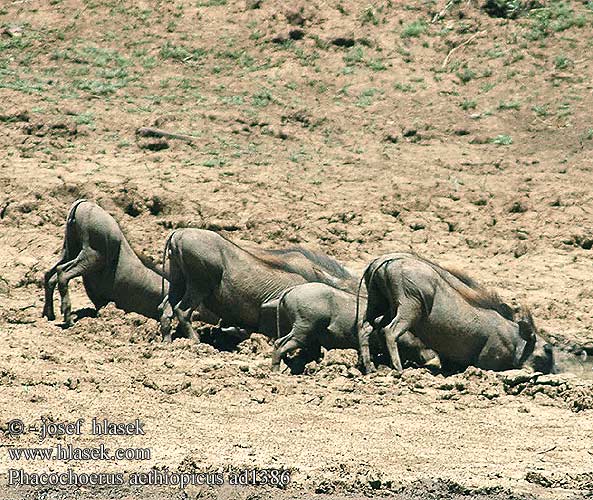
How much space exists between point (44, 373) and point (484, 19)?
12.0 meters

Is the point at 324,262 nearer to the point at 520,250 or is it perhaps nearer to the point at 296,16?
the point at 520,250

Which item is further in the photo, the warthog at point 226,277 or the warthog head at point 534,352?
the warthog at point 226,277

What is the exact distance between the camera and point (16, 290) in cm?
1425

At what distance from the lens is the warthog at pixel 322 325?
11656 mm

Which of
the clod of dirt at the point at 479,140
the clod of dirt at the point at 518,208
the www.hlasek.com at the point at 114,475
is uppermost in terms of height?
the www.hlasek.com at the point at 114,475

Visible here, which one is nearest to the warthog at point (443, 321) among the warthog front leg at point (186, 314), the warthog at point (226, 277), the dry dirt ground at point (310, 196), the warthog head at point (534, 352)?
the warthog head at point (534, 352)

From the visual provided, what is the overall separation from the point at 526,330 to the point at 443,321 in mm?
665

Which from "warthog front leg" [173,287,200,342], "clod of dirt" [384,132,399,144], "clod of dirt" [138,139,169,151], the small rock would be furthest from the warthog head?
"clod of dirt" [138,139,169,151]

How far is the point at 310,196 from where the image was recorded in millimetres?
16344

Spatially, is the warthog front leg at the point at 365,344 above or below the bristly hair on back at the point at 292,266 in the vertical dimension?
below

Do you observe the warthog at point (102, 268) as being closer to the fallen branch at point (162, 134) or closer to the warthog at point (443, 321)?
the warthog at point (443, 321)

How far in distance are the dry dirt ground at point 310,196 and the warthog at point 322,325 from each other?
0.37 m

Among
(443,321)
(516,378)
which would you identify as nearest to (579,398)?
(516,378)

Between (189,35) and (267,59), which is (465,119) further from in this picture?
(189,35)
